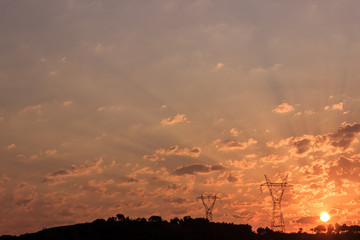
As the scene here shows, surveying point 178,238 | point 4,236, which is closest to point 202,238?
point 178,238

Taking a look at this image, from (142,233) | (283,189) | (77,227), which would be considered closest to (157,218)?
(142,233)

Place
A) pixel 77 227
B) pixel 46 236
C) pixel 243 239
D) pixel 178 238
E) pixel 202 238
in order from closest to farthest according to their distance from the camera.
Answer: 1. pixel 46 236
2. pixel 77 227
3. pixel 178 238
4. pixel 202 238
5. pixel 243 239

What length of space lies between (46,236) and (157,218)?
55.1 metres

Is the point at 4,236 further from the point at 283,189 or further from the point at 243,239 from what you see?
the point at 283,189

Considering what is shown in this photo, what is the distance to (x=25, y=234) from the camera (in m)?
160

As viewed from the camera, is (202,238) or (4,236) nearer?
(4,236)

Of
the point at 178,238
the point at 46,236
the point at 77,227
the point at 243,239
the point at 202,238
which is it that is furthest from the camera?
the point at 243,239

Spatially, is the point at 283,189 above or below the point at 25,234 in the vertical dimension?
above

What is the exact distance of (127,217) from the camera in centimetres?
18612

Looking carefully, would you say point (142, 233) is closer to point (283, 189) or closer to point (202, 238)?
point (202, 238)

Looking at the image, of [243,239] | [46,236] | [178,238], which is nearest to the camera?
[46,236]

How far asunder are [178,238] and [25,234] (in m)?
55.2

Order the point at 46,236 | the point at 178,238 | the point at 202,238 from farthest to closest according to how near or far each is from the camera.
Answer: the point at 202,238 < the point at 178,238 < the point at 46,236

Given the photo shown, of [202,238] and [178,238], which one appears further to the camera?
[202,238]
